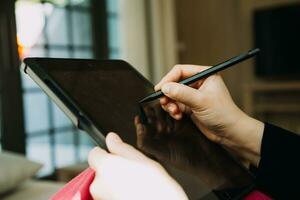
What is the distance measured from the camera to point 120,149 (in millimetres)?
432

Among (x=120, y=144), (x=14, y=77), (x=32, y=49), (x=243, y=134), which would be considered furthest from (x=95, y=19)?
(x=120, y=144)

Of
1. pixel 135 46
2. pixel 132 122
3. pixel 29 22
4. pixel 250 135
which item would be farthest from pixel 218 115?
pixel 135 46

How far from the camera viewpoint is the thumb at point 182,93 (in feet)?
1.73

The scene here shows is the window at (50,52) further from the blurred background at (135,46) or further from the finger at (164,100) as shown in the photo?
the finger at (164,100)

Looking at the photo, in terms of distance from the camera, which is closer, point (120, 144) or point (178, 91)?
point (120, 144)

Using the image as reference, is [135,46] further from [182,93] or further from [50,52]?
[182,93]

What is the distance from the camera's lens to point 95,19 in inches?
99.3

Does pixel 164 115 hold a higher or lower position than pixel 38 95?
higher

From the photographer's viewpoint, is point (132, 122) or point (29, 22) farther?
point (29, 22)

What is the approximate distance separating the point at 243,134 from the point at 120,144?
0.97 ft

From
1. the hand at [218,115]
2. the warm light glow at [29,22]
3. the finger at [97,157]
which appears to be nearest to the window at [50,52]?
the warm light glow at [29,22]

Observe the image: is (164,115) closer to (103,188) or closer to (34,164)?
(103,188)

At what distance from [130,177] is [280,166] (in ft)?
0.93

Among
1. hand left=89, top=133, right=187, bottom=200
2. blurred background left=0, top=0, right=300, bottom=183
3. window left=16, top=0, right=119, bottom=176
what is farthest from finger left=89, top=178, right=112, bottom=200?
window left=16, top=0, right=119, bottom=176
